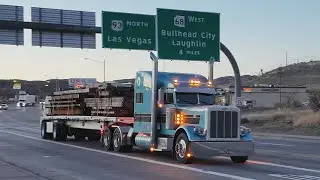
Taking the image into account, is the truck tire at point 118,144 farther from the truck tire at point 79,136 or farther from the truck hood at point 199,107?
the truck tire at point 79,136

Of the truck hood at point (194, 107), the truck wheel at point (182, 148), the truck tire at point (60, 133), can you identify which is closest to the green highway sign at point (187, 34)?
the truck tire at point (60, 133)

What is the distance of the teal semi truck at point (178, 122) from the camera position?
17.2m

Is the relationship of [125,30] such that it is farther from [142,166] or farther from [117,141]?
[142,166]

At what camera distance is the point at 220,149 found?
1706cm

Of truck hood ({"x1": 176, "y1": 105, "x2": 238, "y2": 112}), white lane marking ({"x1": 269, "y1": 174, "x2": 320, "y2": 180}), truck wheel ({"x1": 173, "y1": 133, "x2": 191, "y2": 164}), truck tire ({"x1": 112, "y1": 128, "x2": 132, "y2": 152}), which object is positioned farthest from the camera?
truck tire ({"x1": 112, "y1": 128, "x2": 132, "y2": 152})

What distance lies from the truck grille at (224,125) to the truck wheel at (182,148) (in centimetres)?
81

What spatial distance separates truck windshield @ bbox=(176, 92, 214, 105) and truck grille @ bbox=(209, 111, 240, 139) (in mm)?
1576

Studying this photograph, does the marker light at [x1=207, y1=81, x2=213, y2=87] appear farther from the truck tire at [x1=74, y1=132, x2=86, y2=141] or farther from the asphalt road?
the truck tire at [x1=74, y1=132, x2=86, y2=141]

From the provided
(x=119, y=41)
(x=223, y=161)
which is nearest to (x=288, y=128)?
(x=119, y=41)

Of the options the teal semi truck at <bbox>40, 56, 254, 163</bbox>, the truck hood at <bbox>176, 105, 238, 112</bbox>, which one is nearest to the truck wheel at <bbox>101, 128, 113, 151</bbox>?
the teal semi truck at <bbox>40, 56, 254, 163</bbox>

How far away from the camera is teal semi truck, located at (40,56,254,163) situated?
1716cm

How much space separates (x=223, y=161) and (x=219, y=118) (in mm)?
1928

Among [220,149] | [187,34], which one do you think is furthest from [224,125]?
[187,34]

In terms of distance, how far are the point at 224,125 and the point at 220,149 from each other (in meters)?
0.79
